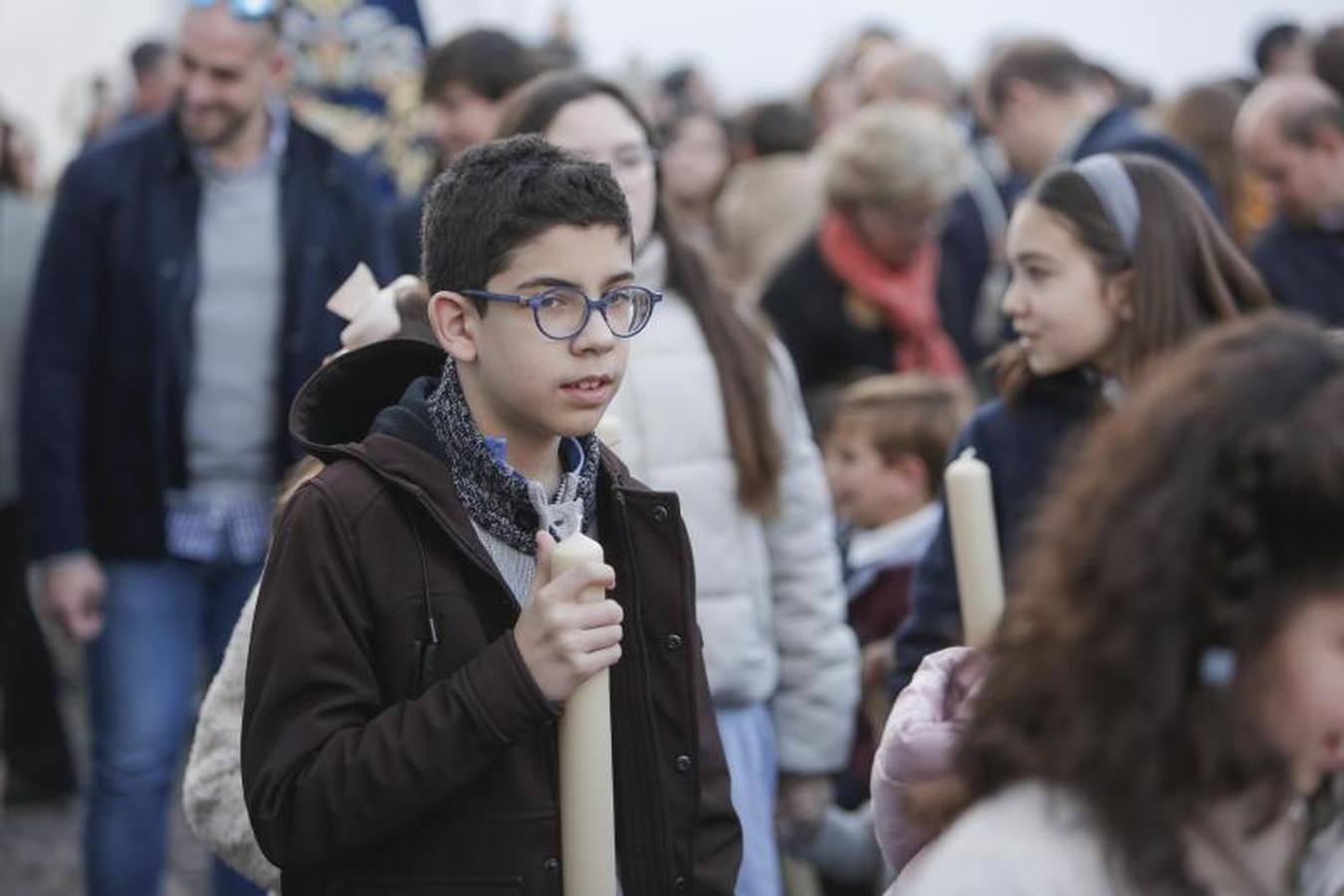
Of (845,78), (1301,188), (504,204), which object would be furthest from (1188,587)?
(845,78)

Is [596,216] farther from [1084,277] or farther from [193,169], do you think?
[193,169]

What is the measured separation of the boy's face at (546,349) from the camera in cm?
266

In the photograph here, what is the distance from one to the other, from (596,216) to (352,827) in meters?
0.79

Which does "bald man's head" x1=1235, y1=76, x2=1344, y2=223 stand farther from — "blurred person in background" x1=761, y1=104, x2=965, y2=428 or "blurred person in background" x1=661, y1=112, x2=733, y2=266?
"blurred person in background" x1=661, y1=112, x2=733, y2=266

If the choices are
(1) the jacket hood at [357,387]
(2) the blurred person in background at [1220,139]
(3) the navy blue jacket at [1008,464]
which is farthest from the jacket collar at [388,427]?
(2) the blurred person in background at [1220,139]

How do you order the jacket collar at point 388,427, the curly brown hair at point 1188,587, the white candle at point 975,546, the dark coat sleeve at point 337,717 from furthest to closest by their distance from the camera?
the white candle at point 975,546, the jacket collar at point 388,427, the dark coat sleeve at point 337,717, the curly brown hair at point 1188,587

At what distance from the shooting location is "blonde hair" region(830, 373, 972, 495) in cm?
536

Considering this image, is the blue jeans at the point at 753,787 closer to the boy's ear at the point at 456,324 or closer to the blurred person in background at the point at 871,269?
the boy's ear at the point at 456,324

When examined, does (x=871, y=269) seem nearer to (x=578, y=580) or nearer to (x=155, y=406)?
(x=155, y=406)

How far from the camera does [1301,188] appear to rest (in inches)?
241

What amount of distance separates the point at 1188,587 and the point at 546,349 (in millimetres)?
1132

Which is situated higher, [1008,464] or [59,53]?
[59,53]

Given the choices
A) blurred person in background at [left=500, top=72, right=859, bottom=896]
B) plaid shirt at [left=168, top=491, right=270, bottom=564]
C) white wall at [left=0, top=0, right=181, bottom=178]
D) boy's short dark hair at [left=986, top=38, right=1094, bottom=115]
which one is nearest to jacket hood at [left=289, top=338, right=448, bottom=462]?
blurred person in background at [left=500, top=72, right=859, bottom=896]

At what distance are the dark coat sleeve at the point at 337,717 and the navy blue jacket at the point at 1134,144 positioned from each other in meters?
3.44
